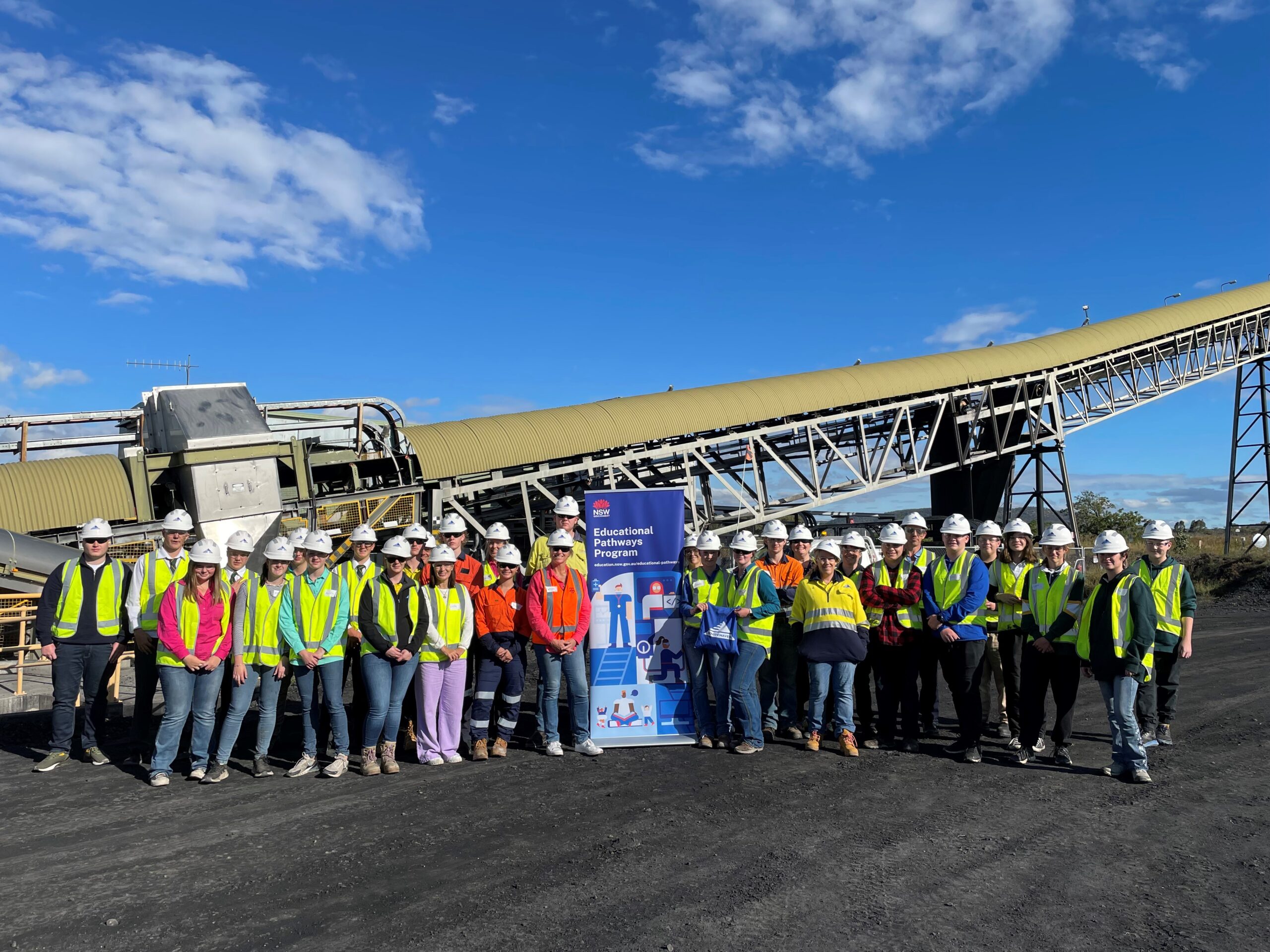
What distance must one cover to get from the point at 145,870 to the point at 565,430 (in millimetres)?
11451

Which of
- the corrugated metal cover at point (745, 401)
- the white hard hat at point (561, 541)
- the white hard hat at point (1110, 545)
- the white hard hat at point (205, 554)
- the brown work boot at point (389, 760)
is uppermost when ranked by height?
the corrugated metal cover at point (745, 401)

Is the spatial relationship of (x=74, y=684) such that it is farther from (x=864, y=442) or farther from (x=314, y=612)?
(x=864, y=442)

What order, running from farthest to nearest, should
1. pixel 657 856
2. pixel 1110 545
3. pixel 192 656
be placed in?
pixel 1110 545, pixel 192 656, pixel 657 856

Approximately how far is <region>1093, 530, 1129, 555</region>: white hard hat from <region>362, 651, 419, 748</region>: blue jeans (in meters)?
5.68

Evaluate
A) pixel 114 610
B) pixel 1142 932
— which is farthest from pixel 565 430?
pixel 1142 932

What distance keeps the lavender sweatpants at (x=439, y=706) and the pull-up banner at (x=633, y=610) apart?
1.22 meters

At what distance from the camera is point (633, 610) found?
7676 mm

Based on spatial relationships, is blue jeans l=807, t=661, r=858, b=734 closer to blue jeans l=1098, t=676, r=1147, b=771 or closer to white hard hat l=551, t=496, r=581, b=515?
blue jeans l=1098, t=676, r=1147, b=771

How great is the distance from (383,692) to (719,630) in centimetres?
289

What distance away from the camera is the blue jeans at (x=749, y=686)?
729 cm

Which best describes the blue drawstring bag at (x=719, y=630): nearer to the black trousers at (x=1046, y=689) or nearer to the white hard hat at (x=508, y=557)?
the white hard hat at (x=508, y=557)

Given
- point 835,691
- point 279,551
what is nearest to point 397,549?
point 279,551

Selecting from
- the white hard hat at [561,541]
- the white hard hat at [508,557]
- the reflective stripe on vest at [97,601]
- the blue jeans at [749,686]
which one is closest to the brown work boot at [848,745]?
the blue jeans at [749,686]

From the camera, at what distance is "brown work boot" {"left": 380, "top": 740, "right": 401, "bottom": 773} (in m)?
6.78
